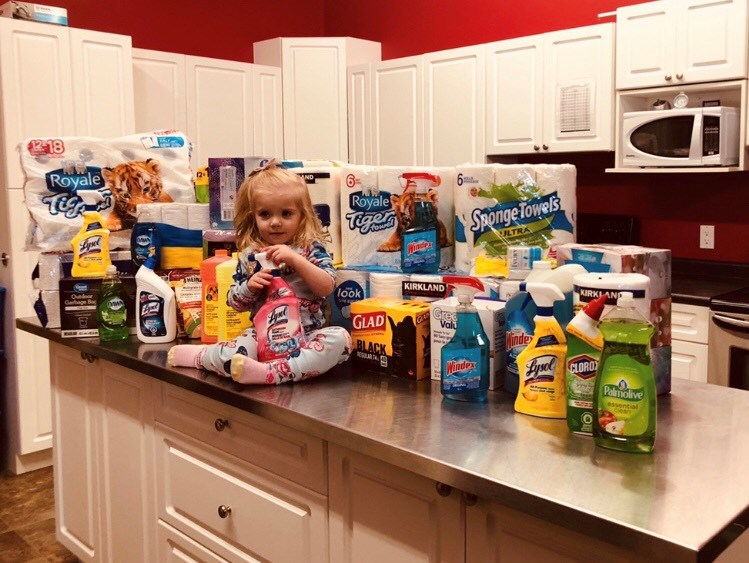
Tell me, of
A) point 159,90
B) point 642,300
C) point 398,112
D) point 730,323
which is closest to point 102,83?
point 159,90

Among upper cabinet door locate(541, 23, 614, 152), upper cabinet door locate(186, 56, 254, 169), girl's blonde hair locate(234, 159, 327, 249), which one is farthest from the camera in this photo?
upper cabinet door locate(186, 56, 254, 169)

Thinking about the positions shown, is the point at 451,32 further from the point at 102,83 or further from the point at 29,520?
the point at 29,520

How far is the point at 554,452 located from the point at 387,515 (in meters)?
0.35

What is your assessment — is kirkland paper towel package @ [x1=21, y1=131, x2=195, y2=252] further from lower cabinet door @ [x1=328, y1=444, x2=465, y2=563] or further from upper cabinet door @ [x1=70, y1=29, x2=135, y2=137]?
→ upper cabinet door @ [x1=70, y1=29, x2=135, y2=137]

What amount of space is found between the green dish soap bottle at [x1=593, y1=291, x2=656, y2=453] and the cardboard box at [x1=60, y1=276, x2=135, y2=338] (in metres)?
1.54

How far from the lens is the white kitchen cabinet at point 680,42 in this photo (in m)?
3.26

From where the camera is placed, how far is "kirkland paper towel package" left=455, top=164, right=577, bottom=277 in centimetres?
177

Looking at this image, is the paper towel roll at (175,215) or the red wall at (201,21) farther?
the red wall at (201,21)

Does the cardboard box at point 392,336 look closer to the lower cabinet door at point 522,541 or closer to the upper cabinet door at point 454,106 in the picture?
the lower cabinet door at point 522,541

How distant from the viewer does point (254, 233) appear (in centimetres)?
197

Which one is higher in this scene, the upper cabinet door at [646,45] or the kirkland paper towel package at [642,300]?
the upper cabinet door at [646,45]

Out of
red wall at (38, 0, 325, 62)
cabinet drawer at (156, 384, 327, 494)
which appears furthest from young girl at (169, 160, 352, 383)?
red wall at (38, 0, 325, 62)

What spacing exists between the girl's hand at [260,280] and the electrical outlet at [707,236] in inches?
114

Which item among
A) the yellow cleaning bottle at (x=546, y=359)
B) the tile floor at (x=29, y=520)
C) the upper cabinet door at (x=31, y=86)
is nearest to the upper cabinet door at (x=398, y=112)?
the upper cabinet door at (x=31, y=86)
